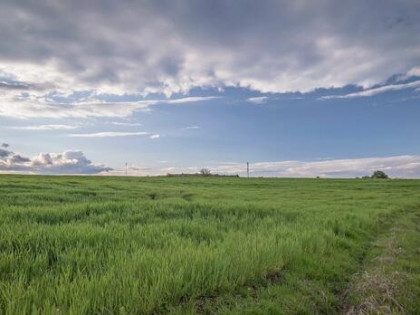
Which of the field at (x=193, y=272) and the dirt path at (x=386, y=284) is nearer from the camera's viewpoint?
the field at (x=193, y=272)

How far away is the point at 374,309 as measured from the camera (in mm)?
5844

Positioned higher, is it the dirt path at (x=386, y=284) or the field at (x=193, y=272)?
the field at (x=193, y=272)

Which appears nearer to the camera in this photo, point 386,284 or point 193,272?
point 193,272

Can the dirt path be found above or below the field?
below

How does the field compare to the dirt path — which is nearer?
the field

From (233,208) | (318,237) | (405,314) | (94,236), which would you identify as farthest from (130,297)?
(233,208)

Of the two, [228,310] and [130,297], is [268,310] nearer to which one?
[228,310]

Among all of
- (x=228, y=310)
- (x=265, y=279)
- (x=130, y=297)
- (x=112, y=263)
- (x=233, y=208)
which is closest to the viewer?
(x=130, y=297)

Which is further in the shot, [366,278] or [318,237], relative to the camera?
[318,237]

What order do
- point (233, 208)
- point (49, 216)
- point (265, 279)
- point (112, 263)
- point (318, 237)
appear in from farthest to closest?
point (233, 208)
point (49, 216)
point (318, 237)
point (265, 279)
point (112, 263)

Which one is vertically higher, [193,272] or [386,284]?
[193,272]

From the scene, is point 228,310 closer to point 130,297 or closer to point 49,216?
point 130,297

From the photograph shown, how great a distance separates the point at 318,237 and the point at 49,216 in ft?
29.3

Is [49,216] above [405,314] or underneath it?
above
